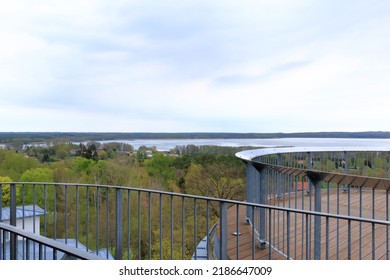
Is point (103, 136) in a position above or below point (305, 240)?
above

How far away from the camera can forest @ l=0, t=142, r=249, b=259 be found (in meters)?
25.0

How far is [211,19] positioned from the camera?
14789mm

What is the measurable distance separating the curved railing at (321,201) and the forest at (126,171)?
14.1m

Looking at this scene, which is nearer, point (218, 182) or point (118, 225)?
point (118, 225)

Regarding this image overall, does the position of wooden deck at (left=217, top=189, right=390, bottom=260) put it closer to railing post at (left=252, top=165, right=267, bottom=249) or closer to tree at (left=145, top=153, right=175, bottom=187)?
railing post at (left=252, top=165, right=267, bottom=249)

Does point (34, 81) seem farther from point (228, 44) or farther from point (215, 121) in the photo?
point (215, 121)

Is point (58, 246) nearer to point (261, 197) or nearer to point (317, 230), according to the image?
point (317, 230)

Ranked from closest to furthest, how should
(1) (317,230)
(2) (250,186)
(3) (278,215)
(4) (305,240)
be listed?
(1) (317,230) → (3) (278,215) → (4) (305,240) → (2) (250,186)

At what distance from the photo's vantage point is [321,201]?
16.0ft

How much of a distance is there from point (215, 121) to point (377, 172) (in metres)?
24.5

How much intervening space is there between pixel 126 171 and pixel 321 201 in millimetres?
28495

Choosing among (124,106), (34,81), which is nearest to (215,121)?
(124,106)

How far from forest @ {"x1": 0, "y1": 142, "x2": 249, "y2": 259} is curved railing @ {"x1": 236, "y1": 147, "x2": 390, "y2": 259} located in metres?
14.1

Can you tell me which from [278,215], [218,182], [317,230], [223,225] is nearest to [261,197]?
[278,215]
